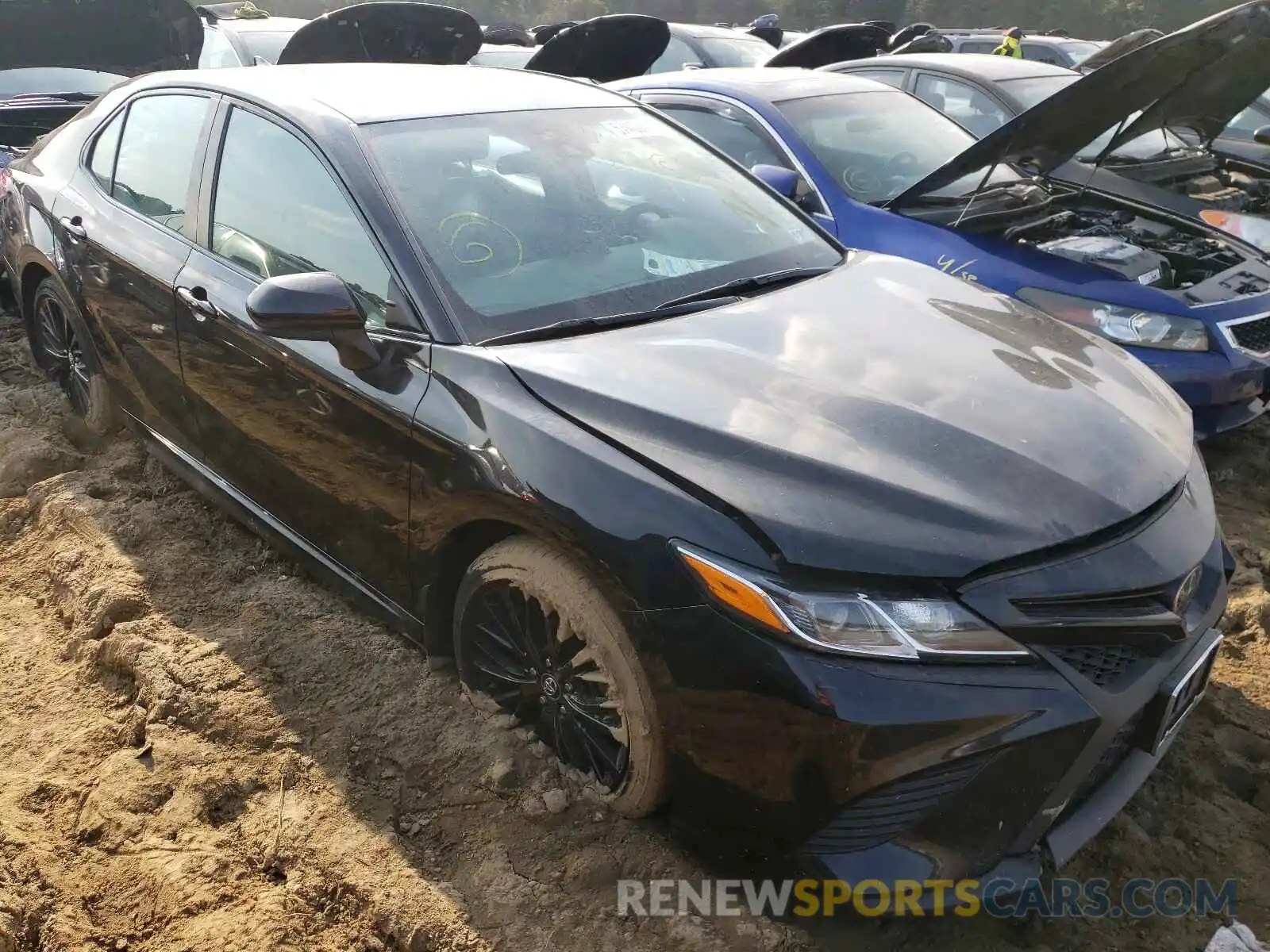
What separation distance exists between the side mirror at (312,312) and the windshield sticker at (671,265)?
30.6 inches

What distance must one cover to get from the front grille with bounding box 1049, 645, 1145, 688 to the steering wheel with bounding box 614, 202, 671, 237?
1.58 m

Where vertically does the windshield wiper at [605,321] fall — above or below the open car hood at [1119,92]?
below

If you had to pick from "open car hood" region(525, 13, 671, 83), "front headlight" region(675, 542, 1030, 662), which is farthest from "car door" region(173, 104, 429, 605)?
"open car hood" region(525, 13, 671, 83)

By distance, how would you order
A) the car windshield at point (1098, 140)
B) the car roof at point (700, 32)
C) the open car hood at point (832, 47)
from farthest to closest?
1. the car roof at point (700, 32)
2. the open car hood at point (832, 47)
3. the car windshield at point (1098, 140)

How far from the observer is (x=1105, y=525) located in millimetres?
1907

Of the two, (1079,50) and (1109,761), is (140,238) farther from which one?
(1079,50)

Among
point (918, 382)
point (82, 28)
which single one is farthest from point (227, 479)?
point (82, 28)

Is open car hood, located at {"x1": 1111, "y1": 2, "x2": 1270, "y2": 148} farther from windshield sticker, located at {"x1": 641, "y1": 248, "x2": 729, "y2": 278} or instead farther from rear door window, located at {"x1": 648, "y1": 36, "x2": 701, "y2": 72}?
rear door window, located at {"x1": 648, "y1": 36, "x2": 701, "y2": 72}

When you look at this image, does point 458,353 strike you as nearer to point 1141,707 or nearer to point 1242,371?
point 1141,707

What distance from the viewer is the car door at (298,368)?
2410mm

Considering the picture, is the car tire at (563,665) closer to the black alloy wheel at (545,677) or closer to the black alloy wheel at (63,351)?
the black alloy wheel at (545,677)

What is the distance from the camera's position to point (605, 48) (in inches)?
253

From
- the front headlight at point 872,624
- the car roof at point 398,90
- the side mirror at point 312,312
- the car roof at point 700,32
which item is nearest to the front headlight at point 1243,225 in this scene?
the car roof at point 398,90

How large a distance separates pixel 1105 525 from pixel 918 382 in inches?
20.7
